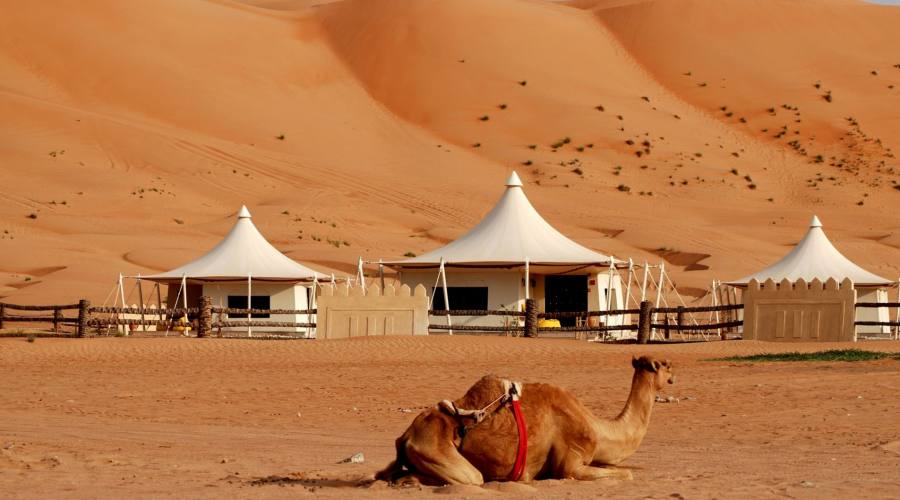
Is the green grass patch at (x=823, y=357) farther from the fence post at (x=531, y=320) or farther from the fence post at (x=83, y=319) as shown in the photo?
the fence post at (x=83, y=319)

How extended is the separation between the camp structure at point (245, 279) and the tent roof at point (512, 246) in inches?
141

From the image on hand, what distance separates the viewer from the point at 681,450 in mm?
11664

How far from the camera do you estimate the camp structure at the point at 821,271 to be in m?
36.1

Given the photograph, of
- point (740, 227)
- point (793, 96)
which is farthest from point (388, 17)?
point (740, 227)

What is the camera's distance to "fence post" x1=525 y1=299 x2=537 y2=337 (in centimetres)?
2986

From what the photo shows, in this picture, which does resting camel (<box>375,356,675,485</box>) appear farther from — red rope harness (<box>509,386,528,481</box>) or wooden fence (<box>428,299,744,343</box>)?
wooden fence (<box>428,299,744,343</box>)

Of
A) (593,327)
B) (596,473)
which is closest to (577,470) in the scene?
(596,473)

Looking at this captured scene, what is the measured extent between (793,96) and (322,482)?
80.6m

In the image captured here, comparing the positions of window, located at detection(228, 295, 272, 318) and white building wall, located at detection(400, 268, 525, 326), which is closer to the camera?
white building wall, located at detection(400, 268, 525, 326)

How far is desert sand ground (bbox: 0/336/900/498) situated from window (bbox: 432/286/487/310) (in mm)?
7009

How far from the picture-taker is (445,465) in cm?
863

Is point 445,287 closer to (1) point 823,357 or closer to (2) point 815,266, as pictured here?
(2) point 815,266

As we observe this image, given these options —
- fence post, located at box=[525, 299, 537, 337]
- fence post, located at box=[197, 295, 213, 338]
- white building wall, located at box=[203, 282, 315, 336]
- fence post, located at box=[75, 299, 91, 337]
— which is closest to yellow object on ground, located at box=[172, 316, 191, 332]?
white building wall, located at box=[203, 282, 315, 336]

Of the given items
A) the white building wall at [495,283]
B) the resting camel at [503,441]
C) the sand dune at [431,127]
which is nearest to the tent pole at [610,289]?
the white building wall at [495,283]
